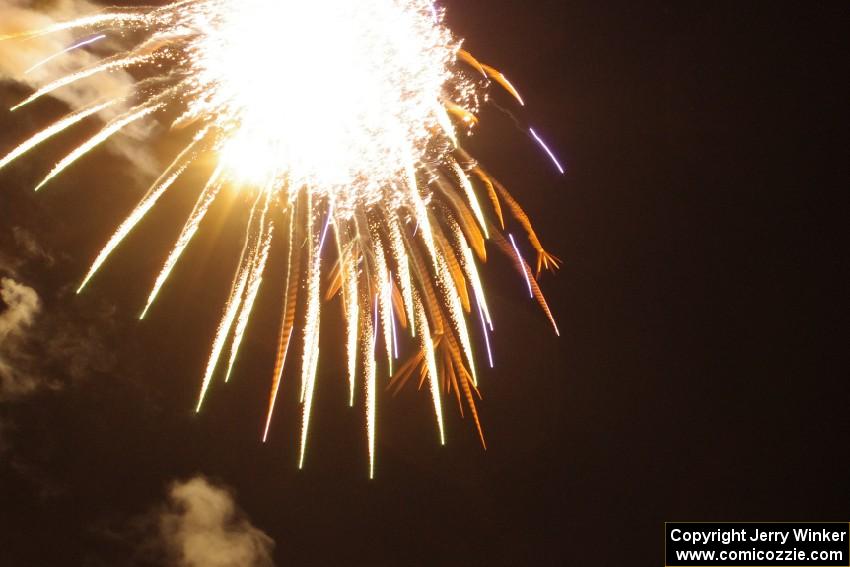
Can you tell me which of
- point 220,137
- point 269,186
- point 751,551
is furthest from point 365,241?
point 751,551

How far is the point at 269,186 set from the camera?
10.9ft

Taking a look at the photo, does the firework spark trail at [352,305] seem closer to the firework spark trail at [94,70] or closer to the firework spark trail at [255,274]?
the firework spark trail at [255,274]

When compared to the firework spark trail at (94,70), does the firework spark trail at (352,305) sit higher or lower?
lower

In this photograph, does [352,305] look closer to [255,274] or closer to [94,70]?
[255,274]

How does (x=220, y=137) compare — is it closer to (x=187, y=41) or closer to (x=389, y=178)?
(x=187, y=41)

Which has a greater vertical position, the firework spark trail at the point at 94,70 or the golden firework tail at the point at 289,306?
the firework spark trail at the point at 94,70

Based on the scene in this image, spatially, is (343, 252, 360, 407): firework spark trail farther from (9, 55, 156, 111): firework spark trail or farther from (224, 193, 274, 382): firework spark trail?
(9, 55, 156, 111): firework spark trail

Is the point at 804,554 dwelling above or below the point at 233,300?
below

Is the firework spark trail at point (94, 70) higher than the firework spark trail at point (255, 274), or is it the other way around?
the firework spark trail at point (94, 70)

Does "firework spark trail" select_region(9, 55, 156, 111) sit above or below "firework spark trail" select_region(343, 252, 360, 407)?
above

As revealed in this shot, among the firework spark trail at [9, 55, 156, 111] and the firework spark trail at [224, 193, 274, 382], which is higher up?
the firework spark trail at [9, 55, 156, 111]

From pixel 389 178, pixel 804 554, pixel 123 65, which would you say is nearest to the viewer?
pixel 123 65

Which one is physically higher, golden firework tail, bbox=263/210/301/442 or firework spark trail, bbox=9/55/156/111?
firework spark trail, bbox=9/55/156/111

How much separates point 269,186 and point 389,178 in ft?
2.65
